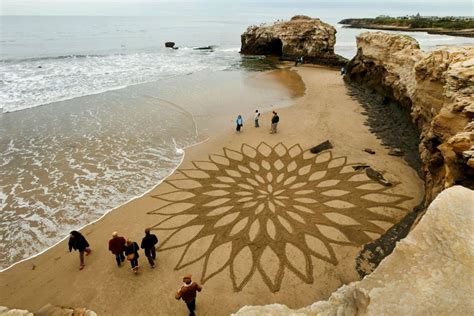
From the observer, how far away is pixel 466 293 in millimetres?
4707

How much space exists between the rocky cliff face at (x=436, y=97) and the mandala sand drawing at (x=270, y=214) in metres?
2.72

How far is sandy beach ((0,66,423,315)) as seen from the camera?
8992 millimetres

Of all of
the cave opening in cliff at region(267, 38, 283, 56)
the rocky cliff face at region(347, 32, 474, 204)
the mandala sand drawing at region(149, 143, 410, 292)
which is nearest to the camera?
the rocky cliff face at region(347, 32, 474, 204)

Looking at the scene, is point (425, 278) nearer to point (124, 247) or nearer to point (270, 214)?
point (270, 214)

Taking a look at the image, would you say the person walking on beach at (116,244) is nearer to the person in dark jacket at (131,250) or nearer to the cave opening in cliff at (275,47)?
the person in dark jacket at (131,250)

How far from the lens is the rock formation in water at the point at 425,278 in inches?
186

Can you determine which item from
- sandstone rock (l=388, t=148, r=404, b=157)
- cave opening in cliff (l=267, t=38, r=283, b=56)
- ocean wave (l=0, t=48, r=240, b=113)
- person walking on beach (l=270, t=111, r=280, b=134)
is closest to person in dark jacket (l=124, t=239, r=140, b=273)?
person walking on beach (l=270, t=111, r=280, b=134)

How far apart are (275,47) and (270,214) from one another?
57119 millimetres

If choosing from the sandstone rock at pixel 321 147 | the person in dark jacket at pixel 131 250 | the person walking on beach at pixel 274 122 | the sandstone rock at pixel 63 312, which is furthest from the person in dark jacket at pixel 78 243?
the person walking on beach at pixel 274 122

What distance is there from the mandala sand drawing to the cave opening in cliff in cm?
5008

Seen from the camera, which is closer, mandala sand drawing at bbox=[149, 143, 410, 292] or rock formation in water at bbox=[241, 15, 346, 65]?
mandala sand drawing at bbox=[149, 143, 410, 292]

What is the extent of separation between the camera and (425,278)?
5.09 metres

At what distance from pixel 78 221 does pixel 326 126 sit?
53.9ft

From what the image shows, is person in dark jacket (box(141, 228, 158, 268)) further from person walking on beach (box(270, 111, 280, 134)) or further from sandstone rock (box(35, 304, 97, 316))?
person walking on beach (box(270, 111, 280, 134))
